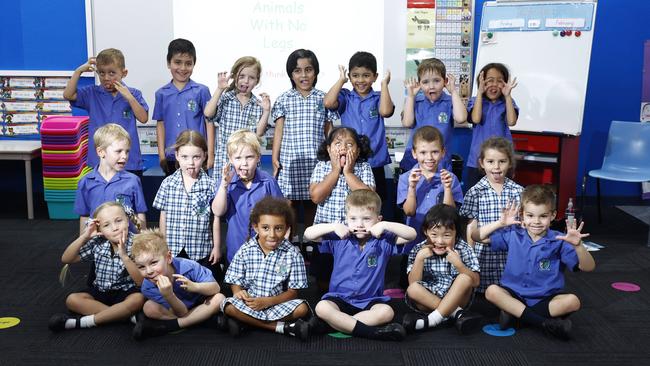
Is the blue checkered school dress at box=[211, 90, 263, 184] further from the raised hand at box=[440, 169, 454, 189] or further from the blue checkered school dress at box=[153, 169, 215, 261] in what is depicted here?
the raised hand at box=[440, 169, 454, 189]

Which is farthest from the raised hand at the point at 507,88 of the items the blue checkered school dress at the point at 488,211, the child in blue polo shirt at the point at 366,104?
the blue checkered school dress at the point at 488,211

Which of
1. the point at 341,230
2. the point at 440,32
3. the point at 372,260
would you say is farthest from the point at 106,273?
the point at 440,32

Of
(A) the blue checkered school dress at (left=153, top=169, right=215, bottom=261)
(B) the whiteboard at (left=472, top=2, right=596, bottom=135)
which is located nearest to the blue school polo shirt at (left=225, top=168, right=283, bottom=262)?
(A) the blue checkered school dress at (left=153, top=169, right=215, bottom=261)

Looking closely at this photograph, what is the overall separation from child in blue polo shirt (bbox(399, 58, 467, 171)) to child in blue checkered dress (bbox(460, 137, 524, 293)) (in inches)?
19.9

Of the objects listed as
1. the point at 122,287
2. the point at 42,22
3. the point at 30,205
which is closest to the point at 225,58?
the point at 42,22

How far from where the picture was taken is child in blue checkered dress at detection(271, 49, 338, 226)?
3.79 m

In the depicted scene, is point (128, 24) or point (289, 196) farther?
point (128, 24)

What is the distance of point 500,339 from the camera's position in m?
2.90

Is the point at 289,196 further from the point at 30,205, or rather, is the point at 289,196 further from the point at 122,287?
the point at 30,205

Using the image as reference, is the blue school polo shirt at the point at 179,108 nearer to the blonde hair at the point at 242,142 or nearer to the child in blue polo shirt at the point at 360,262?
the blonde hair at the point at 242,142

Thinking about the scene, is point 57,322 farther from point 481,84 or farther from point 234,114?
point 481,84

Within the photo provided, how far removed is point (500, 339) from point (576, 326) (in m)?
0.40

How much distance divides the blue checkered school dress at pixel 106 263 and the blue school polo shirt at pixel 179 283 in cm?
12

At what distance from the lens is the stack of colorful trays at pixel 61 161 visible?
191 inches
